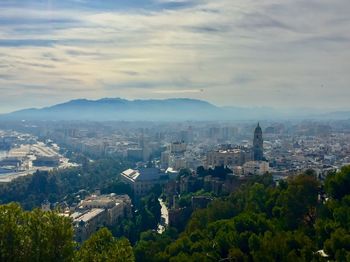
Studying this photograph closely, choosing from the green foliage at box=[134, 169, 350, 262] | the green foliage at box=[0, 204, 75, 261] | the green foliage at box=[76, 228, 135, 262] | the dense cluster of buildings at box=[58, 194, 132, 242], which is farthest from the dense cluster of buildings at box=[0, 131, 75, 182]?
the green foliage at box=[0, 204, 75, 261]

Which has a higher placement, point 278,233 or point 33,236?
point 33,236

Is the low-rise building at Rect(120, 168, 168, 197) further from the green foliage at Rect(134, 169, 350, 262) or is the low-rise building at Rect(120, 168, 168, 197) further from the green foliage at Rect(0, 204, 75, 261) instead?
the green foliage at Rect(0, 204, 75, 261)

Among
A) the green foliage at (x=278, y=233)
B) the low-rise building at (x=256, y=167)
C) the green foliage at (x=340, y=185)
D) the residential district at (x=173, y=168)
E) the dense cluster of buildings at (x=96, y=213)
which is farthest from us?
the low-rise building at (x=256, y=167)

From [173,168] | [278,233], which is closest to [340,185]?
[278,233]

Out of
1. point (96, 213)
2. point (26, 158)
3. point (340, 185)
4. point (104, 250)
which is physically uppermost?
point (340, 185)

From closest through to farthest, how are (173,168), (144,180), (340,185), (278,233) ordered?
(278,233) < (340,185) < (144,180) < (173,168)

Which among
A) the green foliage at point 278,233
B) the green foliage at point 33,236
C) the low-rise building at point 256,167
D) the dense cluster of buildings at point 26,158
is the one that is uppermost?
the green foliage at point 33,236

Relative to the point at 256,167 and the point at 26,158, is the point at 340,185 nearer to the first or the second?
the point at 256,167

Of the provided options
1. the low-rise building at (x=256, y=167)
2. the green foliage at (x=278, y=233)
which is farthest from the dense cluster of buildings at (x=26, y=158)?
the green foliage at (x=278, y=233)

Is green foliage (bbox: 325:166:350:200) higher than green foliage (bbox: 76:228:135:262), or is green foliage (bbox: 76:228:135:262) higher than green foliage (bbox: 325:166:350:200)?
green foliage (bbox: 325:166:350:200)

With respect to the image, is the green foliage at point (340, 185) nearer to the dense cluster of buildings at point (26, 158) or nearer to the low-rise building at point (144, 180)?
the low-rise building at point (144, 180)

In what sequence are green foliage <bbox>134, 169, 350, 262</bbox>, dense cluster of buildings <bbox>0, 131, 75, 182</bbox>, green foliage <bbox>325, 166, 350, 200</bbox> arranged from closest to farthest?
green foliage <bbox>134, 169, 350, 262</bbox> < green foliage <bbox>325, 166, 350, 200</bbox> < dense cluster of buildings <bbox>0, 131, 75, 182</bbox>

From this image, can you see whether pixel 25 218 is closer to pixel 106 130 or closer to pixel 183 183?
pixel 183 183

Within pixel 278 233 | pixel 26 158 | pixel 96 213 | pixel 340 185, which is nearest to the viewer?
pixel 278 233
